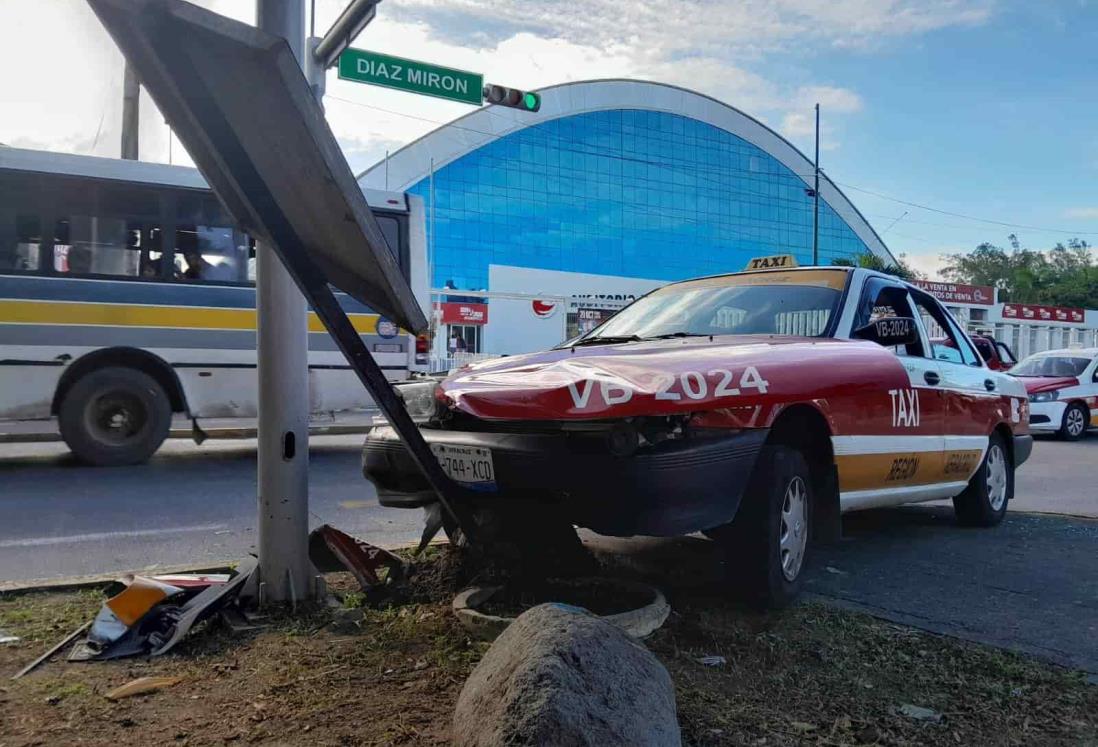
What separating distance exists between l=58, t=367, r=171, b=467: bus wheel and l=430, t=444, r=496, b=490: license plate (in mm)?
6625

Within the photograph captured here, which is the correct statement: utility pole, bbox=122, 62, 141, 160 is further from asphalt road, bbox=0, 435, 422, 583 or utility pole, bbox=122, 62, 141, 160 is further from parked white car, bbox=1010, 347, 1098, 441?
parked white car, bbox=1010, 347, 1098, 441

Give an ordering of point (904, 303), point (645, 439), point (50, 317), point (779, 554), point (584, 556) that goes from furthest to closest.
Answer: point (50, 317) < point (904, 303) < point (584, 556) < point (779, 554) < point (645, 439)

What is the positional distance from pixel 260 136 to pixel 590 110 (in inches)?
2218

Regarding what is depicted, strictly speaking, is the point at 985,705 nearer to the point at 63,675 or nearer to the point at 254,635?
the point at 254,635

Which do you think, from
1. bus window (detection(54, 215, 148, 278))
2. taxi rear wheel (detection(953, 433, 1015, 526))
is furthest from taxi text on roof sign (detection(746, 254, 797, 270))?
bus window (detection(54, 215, 148, 278))

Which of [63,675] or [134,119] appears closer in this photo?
[63,675]

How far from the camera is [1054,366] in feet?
53.6

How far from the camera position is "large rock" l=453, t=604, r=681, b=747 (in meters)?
2.12

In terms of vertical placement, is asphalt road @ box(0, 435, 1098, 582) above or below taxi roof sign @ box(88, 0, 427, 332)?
below

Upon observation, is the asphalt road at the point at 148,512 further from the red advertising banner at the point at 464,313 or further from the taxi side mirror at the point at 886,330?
the red advertising banner at the point at 464,313

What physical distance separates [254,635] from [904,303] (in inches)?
172

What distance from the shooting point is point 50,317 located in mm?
8961

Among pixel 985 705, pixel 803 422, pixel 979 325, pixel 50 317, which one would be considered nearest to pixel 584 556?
pixel 803 422

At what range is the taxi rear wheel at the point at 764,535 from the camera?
3.74 metres
